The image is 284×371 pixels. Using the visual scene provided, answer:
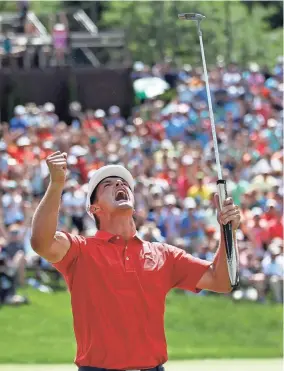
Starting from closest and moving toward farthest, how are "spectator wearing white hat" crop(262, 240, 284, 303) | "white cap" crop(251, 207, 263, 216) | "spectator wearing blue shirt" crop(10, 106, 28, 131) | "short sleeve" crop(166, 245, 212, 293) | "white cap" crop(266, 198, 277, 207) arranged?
1. "short sleeve" crop(166, 245, 212, 293)
2. "spectator wearing white hat" crop(262, 240, 284, 303)
3. "white cap" crop(251, 207, 263, 216)
4. "white cap" crop(266, 198, 277, 207)
5. "spectator wearing blue shirt" crop(10, 106, 28, 131)

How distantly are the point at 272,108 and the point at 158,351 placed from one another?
17.3 metres

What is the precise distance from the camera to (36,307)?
15398 millimetres

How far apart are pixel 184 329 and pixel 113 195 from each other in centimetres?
961

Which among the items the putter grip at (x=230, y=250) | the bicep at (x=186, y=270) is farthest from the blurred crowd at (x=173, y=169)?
the putter grip at (x=230, y=250)

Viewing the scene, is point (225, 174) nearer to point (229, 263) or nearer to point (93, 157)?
point (93, 157)

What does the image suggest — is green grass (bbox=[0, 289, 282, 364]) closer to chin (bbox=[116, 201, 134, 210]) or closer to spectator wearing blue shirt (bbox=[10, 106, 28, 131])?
spectator wearing blue shirt (bbox=[10, 106, 28, 131])

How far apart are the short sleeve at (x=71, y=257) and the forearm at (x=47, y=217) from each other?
250 mm

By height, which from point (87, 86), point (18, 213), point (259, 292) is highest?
point (87, 86)

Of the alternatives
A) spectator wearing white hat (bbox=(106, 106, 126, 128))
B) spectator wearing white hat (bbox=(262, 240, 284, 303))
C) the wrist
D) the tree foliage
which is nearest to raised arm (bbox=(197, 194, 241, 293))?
the wrist

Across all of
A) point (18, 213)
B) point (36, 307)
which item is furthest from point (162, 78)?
point (36, 307)

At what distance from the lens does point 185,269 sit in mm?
5812

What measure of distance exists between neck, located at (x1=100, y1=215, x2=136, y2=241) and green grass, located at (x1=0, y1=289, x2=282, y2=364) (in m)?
7.77

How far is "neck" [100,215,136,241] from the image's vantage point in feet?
18.7

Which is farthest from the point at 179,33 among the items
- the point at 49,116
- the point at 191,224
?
the point at 191,224
